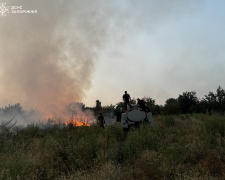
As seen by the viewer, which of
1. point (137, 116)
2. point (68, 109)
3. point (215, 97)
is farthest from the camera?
point (215, 97)

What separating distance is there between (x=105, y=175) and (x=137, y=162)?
140cm

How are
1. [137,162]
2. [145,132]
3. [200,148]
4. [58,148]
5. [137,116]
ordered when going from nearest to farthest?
1. [137,162]
2. [200,148]
3. [58,148]
4. [145,132]
5. [137,116]

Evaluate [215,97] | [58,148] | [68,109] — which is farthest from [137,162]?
[215,97]

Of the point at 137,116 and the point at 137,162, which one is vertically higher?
the point at 137,116

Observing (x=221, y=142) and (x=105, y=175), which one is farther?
(x=221, y=142)

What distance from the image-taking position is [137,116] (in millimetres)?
8367

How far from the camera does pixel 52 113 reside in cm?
2481

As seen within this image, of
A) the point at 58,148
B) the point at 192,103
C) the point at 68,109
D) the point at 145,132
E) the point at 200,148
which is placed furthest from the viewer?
the point at 192,103

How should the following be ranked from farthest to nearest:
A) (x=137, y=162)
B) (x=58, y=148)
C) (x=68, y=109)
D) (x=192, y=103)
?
(x=192, y=103) → (x=68, y=109) → (x=58, y=148) → (x=137, y=162)

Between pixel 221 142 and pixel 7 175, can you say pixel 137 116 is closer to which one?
pixel 221 142

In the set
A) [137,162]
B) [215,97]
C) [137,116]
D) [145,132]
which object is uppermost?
[215,97]

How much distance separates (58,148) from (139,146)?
2710 mm

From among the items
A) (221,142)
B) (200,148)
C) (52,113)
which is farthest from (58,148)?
(52,113)

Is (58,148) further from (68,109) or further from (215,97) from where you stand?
(215,97)
